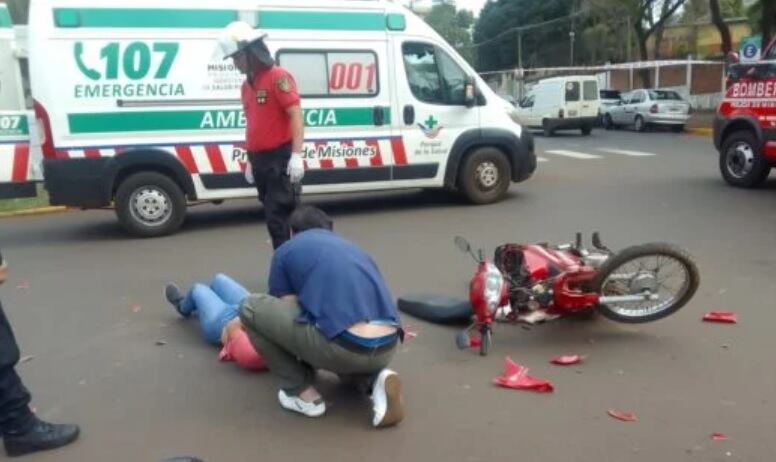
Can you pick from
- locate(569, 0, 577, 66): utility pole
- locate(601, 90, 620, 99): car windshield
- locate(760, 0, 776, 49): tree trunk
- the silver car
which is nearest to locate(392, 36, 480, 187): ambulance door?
locate(760, 0, 776, 49): tree trunk

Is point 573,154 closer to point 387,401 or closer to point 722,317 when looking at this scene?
point 722,317

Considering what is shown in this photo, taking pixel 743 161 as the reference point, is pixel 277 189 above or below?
above

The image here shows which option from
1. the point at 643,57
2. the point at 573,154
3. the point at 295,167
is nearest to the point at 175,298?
the point at 295,167

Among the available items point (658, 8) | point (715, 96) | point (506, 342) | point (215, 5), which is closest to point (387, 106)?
point (215, 5)

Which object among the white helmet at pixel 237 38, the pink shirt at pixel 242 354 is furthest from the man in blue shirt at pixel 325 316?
the white helmet at pixel 237 38

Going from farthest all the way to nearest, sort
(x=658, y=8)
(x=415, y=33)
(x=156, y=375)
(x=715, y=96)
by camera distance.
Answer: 1. (x=658, y=8)
2. (x=715, y=96)
3. (x=415, y=33)
4. (x=156, y=375)

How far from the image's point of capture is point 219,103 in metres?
8.80

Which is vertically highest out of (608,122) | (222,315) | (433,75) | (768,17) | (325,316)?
(768,17)

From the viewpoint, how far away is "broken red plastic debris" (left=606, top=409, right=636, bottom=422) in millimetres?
3770

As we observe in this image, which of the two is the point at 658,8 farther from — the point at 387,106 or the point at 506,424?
the point at 506,424

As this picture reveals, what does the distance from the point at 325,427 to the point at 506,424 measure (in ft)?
2.84

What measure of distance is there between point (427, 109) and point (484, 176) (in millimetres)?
1223

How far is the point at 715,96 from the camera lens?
118ft

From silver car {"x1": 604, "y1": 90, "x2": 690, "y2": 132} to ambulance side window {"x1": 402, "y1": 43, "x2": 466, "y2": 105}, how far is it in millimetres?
17778
